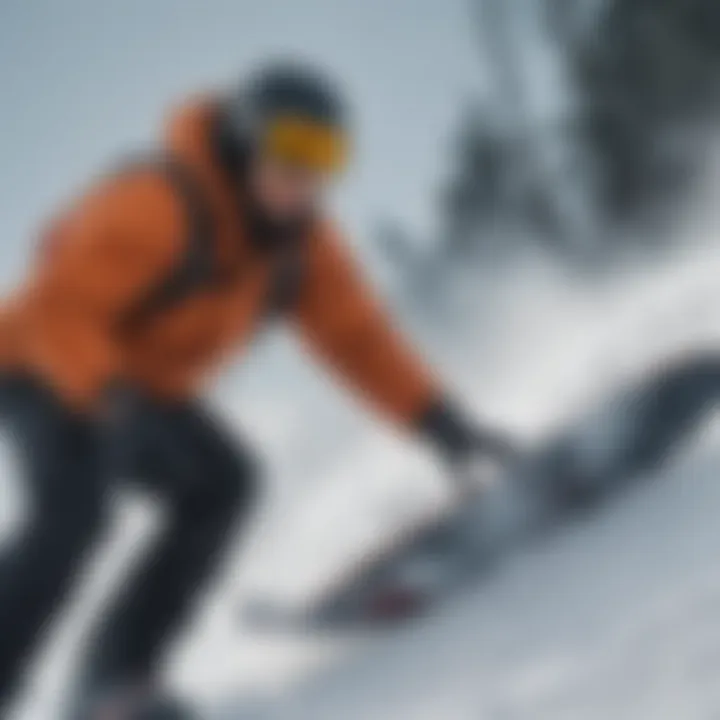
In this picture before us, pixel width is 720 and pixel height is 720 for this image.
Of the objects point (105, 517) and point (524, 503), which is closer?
point (105, 517)

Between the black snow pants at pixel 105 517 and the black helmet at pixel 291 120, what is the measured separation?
0.30 meters

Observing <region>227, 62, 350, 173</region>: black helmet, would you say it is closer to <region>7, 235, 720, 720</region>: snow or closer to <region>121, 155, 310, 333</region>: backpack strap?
<region>121, 155, 310, 333</region>: backpack strap

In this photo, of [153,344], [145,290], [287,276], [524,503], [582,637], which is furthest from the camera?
[524,503]

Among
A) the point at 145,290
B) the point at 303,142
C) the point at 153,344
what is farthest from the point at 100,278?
the point at 303,142

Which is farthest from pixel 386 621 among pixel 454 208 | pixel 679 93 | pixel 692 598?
pixel 454 208

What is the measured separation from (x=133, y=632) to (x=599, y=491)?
0.56m

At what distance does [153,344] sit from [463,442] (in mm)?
464

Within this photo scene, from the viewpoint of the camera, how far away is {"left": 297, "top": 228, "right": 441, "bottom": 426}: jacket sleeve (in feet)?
4.79

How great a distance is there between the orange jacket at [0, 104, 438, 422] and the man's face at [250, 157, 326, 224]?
0.10 ft

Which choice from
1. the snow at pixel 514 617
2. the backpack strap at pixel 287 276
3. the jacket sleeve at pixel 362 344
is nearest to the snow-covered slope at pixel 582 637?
the snow at pixel 514 617

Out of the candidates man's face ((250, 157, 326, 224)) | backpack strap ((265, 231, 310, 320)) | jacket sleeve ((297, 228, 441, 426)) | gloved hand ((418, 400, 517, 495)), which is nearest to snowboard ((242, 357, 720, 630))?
gloved hand ((418, 400, 517, 495))

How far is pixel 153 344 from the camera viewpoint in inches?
46.0

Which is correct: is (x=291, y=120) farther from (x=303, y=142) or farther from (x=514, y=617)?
(x=514, y=617)

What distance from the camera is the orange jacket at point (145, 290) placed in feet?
3.34
